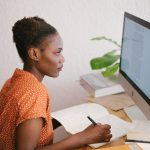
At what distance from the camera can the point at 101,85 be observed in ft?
5.14

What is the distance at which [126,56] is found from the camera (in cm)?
138

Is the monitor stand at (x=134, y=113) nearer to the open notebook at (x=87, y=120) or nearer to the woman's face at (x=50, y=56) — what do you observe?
the open notebook at (x=87, y=120)

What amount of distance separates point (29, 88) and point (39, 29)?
0.72 ft

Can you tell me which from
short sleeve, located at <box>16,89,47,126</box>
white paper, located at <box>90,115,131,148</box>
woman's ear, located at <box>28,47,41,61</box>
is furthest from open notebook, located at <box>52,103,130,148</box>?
woman's ear, located at <box>28,47,41,61</box>

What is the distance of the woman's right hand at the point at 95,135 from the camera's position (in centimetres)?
106

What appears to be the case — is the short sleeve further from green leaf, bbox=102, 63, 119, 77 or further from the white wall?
the white wall

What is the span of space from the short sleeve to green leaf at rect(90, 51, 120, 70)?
0.55 m

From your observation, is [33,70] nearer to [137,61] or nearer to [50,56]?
[50,56]

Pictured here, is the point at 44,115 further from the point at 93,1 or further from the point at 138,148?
the point at 93,1

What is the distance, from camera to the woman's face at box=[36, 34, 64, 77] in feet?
3.53

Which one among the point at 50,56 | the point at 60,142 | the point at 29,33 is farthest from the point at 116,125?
the point at 29,33

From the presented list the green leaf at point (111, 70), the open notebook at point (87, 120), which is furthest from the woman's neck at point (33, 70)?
the green leaf at point (111, 70)

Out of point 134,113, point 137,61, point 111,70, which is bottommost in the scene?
point 134,113

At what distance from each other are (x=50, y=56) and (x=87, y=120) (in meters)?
0.35
